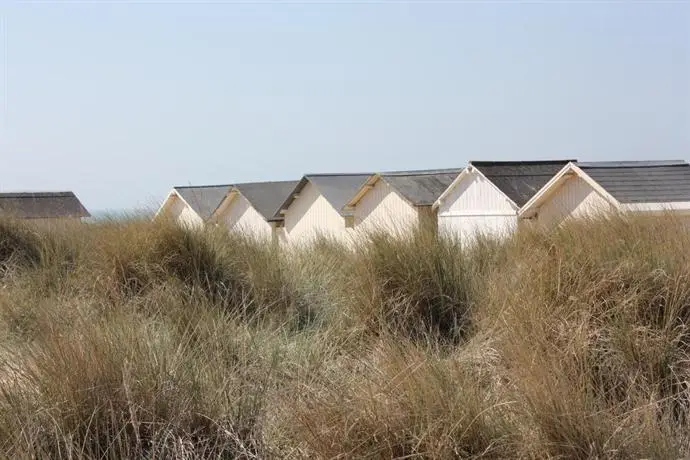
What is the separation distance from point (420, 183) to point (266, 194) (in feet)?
29.8

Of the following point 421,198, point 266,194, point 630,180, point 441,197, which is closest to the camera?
point 630,180

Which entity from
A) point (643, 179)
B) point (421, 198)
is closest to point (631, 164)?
point (643, 179)

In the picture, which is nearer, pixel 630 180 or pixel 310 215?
pixel 630 180

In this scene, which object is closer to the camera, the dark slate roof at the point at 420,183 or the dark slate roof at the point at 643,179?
the dark slate roof at the point at 643,179

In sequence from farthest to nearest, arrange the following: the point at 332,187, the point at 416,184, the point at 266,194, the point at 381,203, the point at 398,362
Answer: the point at 266,194 → the point at 332,187 → the point at 416,184 → the point at 381,203 → the point at 398,362

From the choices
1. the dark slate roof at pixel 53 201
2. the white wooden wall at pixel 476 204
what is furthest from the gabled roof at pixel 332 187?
the dark slate roof at pixel 53 201

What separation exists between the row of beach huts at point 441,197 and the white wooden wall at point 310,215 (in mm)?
38

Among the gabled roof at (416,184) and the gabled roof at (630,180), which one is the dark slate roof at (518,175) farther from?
the gabled roof at (416,184)

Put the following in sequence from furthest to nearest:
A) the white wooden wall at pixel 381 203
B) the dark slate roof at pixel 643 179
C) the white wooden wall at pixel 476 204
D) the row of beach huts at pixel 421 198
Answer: the white wooden wall at pixel 381 203, the white wooden wall at pixel 476 204, the dark slate roof at pixel 643 179, the row of beach huts at pixel 421 198

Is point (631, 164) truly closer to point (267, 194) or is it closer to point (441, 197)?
point (441, 197)

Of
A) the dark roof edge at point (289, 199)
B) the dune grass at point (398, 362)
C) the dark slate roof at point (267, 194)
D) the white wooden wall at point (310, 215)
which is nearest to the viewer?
the dune grass at point (398, 362)

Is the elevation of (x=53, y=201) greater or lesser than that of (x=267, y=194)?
greater

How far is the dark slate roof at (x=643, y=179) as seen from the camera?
1922 centimetres

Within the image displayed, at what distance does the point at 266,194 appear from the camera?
35781 millimetres
